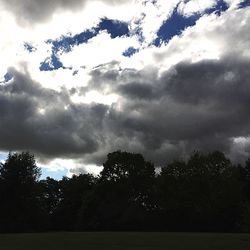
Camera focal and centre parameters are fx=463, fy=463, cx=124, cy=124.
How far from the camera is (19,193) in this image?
95250 millimetres

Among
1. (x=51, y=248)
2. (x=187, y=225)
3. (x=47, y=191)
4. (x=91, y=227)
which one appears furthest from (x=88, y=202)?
(x=51, y=248)

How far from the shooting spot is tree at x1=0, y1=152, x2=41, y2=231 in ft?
302

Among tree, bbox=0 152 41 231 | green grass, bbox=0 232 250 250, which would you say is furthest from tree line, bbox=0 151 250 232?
green grass, bbox=0 232 250 250

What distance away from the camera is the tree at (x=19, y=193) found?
92188mm

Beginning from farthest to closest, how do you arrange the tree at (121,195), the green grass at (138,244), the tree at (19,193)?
the tree at (121,195) → the tree at (19,193) → the green grass at (138,244)

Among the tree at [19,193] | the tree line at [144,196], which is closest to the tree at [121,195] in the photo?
the tree line at [144,196]

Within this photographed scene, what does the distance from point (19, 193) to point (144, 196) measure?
28004 millimetres

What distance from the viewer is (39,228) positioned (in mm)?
94250

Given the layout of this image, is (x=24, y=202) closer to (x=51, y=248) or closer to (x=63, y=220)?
(x=63, y=220)

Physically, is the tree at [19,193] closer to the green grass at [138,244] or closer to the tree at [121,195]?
the tree at [121,195]

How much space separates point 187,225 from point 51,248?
224 feet

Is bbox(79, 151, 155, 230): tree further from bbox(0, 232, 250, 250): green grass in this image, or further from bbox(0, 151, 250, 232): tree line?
bbox(0, 232, 250, 250): green grass

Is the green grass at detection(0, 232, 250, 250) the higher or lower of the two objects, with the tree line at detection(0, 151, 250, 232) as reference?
lower

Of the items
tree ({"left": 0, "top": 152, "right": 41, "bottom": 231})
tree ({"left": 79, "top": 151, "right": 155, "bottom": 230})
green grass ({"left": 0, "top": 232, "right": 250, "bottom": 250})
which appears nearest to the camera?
green grass ({"left": 0, "top": 232, "right": 250, "bottom": 250})
